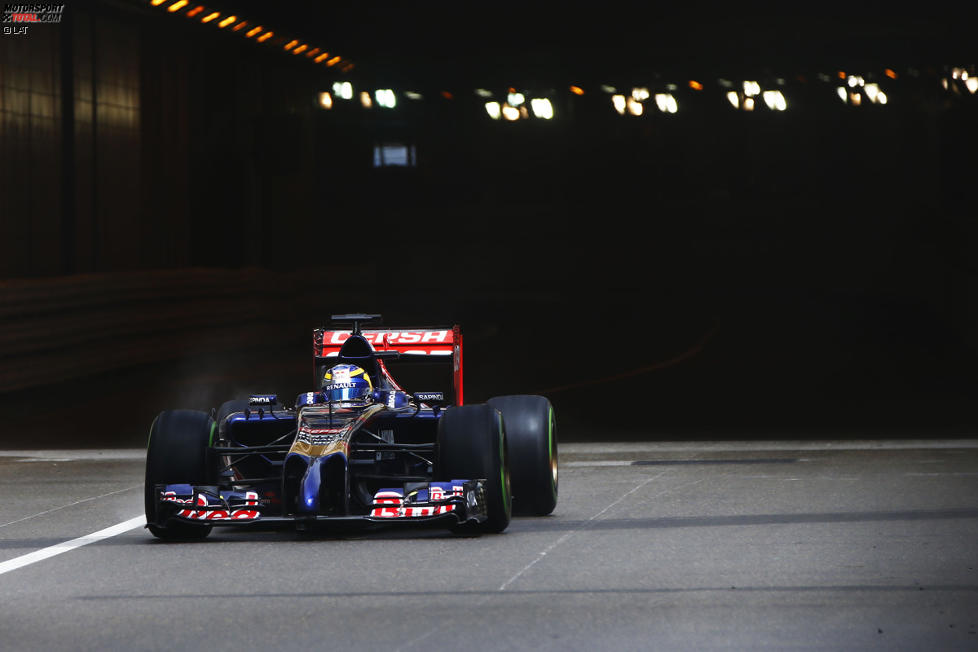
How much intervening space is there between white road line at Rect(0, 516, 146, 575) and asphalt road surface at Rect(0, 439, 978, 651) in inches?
0.6

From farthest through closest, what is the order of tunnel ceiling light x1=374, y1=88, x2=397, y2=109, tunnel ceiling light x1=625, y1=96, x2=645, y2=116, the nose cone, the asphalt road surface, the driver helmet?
1. tunnel ceiling light x1=625, y1=96, x2=645, y2=116
2. tunnel ceiling light x1=374, y1=88, x2=397, y2=109
3. the driver helmet
4. the nose cone
5. the asphalt road surface

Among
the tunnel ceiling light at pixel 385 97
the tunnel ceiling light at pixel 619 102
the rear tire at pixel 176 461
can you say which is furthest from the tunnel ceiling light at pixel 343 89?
the rear tire at pixel 176 461

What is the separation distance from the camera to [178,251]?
35.5 meters

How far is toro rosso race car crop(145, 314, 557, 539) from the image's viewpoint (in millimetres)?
9328

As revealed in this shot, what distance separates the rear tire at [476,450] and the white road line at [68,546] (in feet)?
6.93

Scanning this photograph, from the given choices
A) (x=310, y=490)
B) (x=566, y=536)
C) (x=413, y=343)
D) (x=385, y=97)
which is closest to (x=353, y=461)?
(x=310, y=490)

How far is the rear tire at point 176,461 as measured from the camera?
970 centimetres

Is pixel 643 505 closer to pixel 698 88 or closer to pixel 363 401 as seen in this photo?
pixel 363 401

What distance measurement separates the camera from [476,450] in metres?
9.52

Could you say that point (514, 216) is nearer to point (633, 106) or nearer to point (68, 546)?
point (633, 106)

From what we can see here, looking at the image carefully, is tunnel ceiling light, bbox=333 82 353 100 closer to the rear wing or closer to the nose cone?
the rear wing

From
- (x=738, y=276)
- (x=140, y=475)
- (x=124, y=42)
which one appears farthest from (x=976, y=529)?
(x=738, y=276)

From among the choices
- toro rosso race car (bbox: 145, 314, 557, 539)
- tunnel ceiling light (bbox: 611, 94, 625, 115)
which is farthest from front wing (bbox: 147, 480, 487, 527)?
tunnel ceiling light (bbox: 611, 94, 625, 115)

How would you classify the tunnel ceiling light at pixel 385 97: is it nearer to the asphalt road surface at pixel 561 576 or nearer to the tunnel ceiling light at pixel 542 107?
the tunnel ceiling light at pixel 542 107
